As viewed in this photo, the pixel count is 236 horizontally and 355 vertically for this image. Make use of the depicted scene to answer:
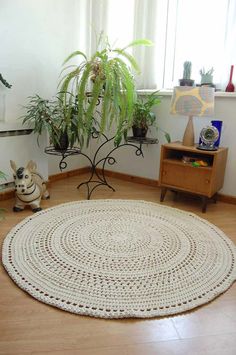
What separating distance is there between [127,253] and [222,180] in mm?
1228

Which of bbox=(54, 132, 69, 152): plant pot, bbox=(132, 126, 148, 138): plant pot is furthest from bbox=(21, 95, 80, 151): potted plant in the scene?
bbox=(132, 126, 148, 138): plant pot

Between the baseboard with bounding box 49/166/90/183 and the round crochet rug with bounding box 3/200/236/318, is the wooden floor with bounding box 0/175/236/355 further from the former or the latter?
the baseboard with bounding box 49/166/90/183

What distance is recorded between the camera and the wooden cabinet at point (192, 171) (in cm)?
229

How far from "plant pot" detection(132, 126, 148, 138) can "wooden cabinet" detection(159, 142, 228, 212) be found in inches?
12.5

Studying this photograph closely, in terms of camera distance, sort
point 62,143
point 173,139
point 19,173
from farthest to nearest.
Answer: point 173,139, point 62,143, point 19,173

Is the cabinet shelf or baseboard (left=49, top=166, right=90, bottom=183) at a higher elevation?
the cabinet shelf

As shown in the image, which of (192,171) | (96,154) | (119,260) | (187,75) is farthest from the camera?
(96,154)

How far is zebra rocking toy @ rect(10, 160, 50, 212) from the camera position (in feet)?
7.22

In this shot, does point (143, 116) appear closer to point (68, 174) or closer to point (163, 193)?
point (163, 193)

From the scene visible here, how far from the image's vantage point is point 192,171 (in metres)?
2.35

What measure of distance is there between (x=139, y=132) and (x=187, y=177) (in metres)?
0.62

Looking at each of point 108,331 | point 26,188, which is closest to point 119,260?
point 108,331

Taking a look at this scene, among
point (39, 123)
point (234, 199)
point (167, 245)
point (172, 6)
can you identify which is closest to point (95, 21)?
point (172, 6)

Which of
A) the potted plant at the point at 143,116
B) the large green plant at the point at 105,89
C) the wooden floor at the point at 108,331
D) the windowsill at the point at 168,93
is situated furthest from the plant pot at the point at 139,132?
the wooden floor at the point at 108,331
